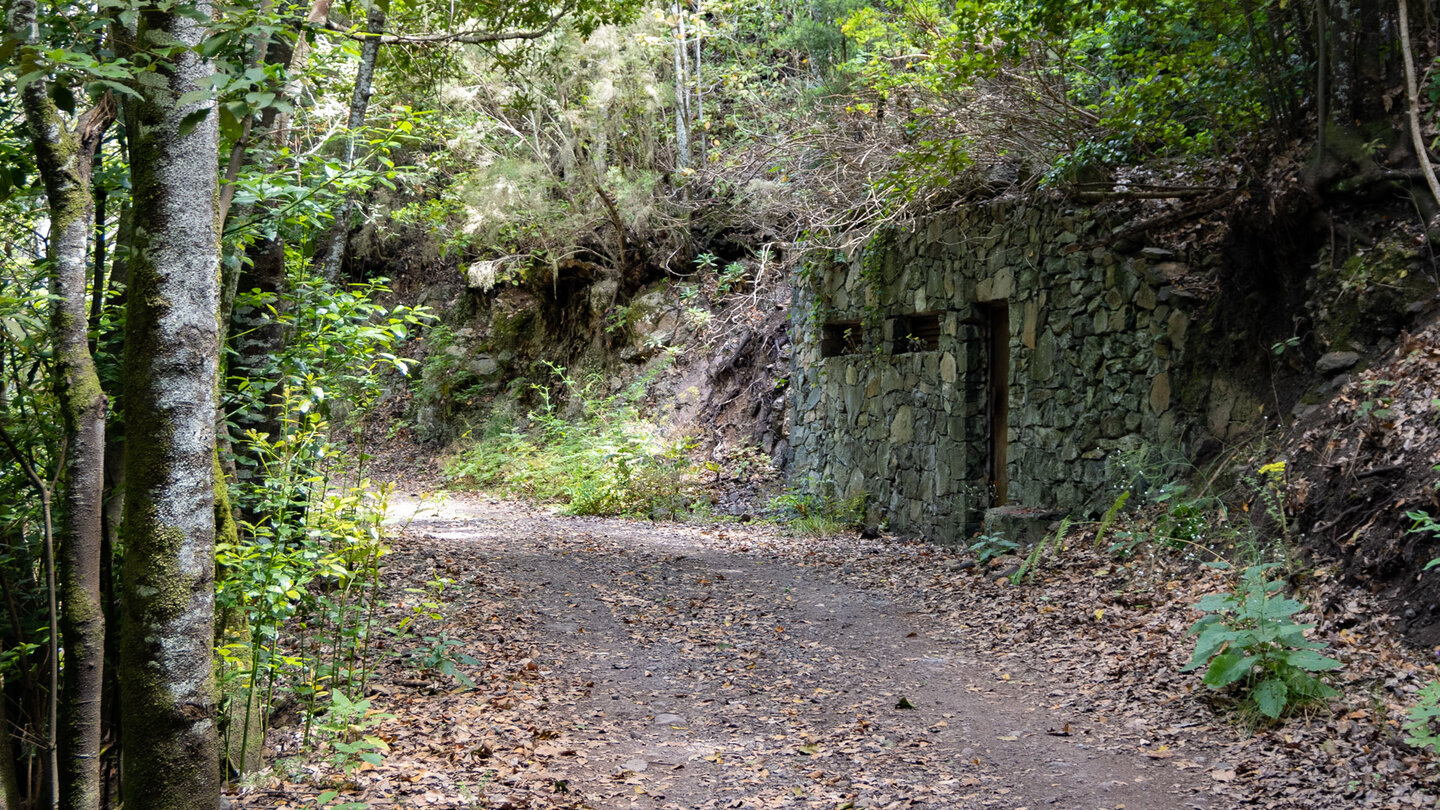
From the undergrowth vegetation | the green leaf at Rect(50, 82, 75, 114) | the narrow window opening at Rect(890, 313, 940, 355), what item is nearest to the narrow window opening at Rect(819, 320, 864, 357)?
the narrow window opening at Rect(890, 313, 940, 355)

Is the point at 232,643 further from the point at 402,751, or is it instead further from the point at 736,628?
the point at 736,628

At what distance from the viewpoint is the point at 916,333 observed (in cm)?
915

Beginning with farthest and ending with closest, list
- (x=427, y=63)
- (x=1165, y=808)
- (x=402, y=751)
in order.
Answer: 1. (x=427, y=63)
2. (x=402, y=751)
3. (x=1165, y=808)

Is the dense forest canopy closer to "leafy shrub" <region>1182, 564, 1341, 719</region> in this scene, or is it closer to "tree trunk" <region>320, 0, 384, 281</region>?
"tree trunk" <region>320, 0, 384, 281</region>

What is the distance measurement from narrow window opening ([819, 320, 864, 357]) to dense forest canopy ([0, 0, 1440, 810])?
45.3 inches

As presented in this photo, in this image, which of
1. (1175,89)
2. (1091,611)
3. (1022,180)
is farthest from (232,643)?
(1022,180)

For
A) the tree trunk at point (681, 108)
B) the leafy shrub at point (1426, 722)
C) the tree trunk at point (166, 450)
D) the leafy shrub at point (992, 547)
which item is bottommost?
the leafy shrub at point (992, 547)

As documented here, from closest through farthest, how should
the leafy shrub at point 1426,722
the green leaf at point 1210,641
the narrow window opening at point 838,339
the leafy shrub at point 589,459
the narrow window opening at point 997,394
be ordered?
1. the leafy shrub at point 1426,722
2. the green leaf at point 1210,641
3. the narrow window opening at point 997,394
4. the narrow window opening at point 838,339
5. the leafy shrub at point 589,459

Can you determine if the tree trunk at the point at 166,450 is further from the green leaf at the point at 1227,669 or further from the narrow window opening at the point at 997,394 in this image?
the narrow window opening at the point at 997,394

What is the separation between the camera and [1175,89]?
6262 mm

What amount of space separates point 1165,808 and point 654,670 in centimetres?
251

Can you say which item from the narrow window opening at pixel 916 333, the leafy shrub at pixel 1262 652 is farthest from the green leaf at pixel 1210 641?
the narrow window opening at pixel 916 333

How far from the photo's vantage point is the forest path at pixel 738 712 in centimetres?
340

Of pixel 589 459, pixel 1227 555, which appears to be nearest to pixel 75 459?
pixel 1227 555
